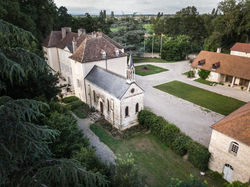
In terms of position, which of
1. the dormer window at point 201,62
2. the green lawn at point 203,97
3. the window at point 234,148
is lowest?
the green lawn at point 203,97

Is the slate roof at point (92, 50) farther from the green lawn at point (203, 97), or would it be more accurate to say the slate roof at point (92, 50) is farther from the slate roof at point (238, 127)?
the slate roof at point (238, 127)

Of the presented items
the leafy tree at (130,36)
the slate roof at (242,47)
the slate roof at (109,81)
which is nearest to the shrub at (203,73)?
the slate roof at (242,47)

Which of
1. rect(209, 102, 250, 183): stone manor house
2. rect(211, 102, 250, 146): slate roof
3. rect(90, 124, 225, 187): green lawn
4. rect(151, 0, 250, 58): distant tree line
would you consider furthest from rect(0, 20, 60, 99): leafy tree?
rect(151, 0, 250, 58): distant tree line

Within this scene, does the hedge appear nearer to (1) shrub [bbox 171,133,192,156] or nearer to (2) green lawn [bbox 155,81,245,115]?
(1) shrub [bbox 171,133,192,156]

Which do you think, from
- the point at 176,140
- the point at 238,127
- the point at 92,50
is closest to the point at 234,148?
the point at 238,127

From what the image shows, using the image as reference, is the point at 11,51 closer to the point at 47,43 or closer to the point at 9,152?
the point at 9,152

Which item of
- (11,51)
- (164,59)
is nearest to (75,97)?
(11,51)
